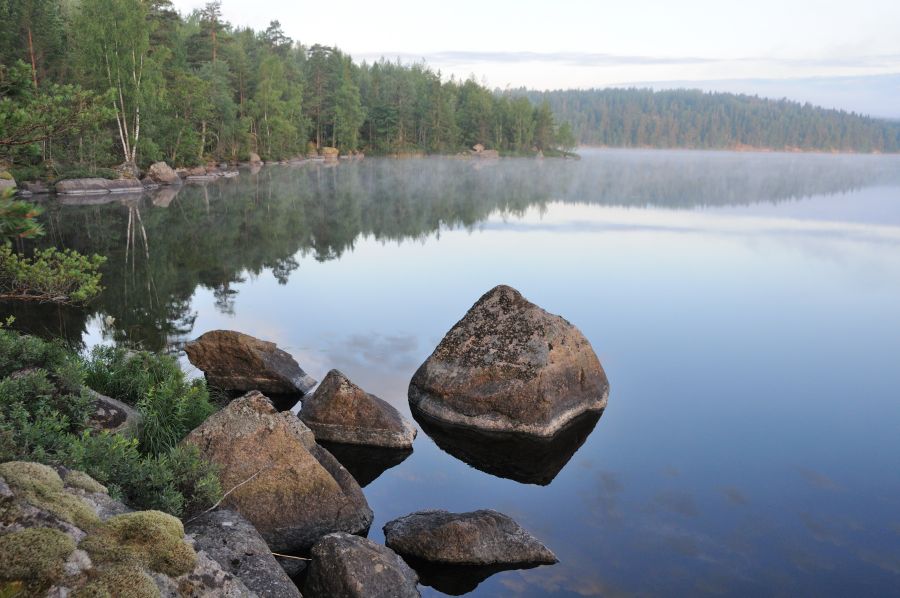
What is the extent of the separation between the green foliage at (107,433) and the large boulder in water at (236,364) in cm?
155

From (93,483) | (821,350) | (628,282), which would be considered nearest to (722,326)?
(821,350)

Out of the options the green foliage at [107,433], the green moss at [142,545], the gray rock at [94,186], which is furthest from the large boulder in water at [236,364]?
the gray rock at [94,186]

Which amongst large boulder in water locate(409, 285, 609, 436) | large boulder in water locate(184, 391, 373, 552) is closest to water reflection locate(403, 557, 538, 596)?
large boulder in water locate(184, 391, 373, 552)

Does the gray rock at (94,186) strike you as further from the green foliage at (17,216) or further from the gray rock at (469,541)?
the gray rock at (469,541)

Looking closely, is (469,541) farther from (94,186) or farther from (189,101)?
(189,101)

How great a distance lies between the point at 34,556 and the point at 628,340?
623 inches

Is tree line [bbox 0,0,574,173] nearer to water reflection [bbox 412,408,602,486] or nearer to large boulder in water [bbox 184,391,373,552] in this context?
large boulder in water [bbox 184,391,373,552]

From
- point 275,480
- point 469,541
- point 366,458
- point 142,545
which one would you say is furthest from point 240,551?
point 366,458

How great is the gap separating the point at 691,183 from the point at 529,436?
2733 inches

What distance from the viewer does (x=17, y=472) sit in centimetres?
577

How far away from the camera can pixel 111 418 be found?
9.48 m

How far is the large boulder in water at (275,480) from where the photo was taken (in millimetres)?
8633

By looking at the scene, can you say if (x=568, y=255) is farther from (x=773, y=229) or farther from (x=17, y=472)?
(x=17, y=472)

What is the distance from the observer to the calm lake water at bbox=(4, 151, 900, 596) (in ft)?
30.6
